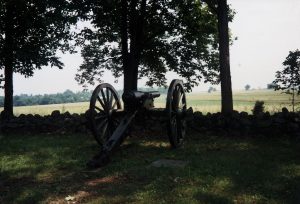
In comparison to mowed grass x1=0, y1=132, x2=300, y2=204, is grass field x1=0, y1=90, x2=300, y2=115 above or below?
above

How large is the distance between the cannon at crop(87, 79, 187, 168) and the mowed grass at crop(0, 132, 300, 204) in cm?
51

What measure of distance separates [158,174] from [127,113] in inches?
114

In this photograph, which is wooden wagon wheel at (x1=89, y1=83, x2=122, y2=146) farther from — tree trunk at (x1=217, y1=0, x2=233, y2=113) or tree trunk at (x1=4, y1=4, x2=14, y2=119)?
tree trunk at (x1=4, y1=4, x2=14, y2=119)

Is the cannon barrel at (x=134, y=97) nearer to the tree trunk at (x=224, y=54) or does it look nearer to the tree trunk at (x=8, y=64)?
the tree trunk at (x=224, y=54)

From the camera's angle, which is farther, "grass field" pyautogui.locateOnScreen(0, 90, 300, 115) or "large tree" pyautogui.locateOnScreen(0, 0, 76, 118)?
"grass field" pyautogui.locateOnScreen(0, 90, 300, 115)

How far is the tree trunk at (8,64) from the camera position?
17.0 m

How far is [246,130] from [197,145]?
7.15 feet

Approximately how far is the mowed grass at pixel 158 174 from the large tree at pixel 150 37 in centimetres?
667

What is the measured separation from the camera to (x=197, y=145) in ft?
34.8

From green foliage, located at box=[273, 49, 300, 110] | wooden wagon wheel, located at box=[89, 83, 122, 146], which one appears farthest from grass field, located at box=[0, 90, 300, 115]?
wooden wagon wheel, located at box=[89, 83, 122, 146]

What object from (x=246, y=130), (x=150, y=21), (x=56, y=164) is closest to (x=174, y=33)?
(x=150, y=21)

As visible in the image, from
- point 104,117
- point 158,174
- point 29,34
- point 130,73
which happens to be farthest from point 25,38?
point 158,174

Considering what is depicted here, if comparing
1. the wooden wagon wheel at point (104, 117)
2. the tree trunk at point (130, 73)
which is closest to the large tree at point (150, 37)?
the tree trunk at point (130, 73)

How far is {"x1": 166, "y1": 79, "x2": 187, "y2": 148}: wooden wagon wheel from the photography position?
9.44 metres
